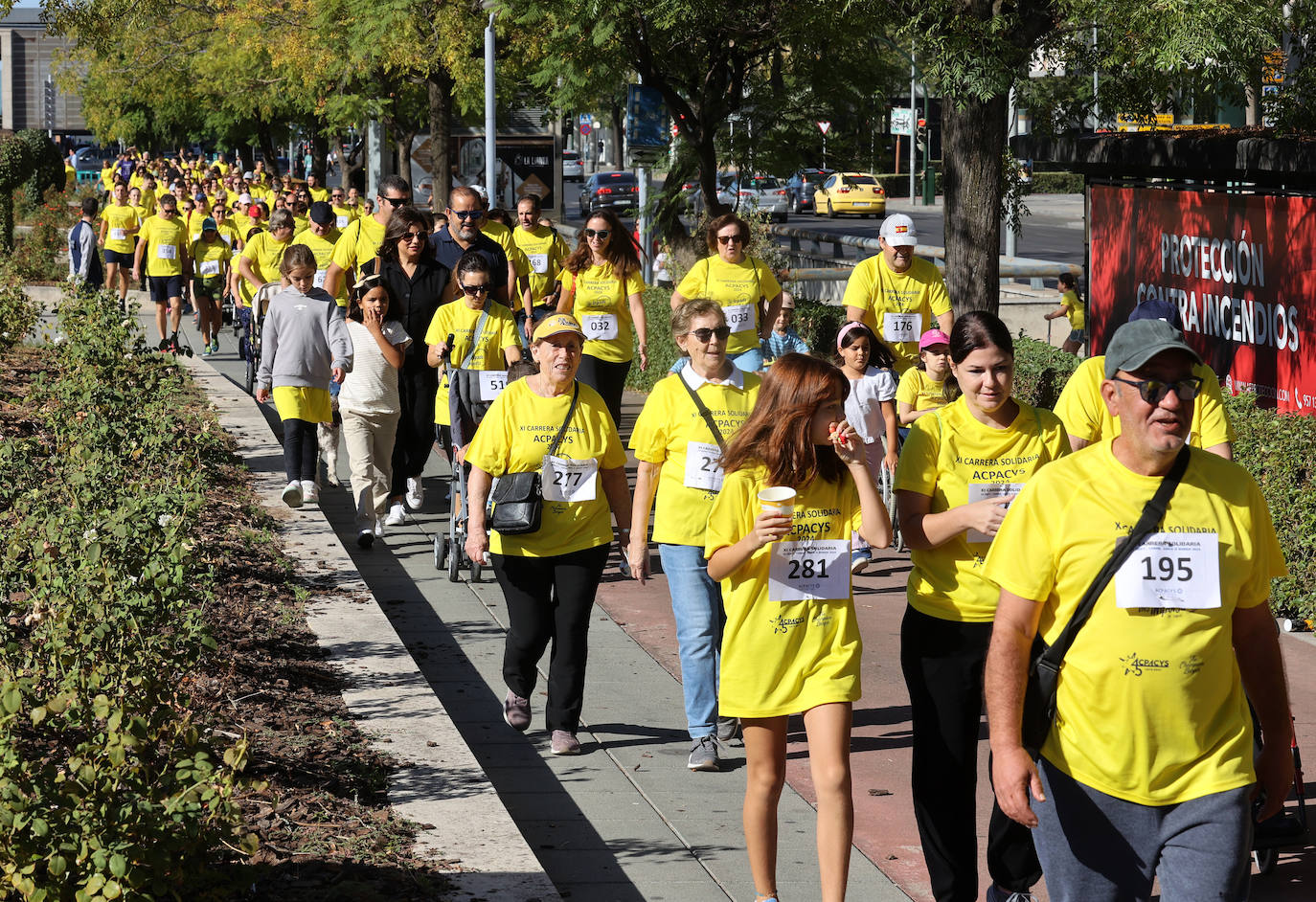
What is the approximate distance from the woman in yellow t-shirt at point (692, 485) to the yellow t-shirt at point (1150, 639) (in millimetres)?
2985

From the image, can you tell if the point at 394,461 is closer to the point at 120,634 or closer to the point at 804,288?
the point at 120,634

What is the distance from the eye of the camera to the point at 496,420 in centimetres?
716

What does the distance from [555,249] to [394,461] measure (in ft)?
9.73

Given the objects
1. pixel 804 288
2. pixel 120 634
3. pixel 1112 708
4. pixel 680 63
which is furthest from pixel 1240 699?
pixel 804 288

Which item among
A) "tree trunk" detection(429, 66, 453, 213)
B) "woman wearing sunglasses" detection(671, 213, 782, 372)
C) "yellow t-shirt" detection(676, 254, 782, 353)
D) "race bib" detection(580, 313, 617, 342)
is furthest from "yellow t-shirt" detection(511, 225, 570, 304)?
"tree trunk" detection(429, 66, 453, 213)

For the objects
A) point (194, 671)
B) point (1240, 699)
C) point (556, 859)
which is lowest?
point (556, 859)

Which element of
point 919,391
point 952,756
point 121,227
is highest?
point 121,227

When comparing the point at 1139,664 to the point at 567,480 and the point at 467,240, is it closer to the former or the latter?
the point at 567,480

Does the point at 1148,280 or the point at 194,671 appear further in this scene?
the point at 1148,280

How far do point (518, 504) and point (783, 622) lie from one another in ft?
6.78

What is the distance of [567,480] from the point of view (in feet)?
23.1

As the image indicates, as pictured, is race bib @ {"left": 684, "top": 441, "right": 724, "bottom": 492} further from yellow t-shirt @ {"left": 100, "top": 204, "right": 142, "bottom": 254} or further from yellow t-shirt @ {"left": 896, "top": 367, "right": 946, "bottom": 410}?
yellow t-shirt @ {"left": 100, "top": 204, "right": 142, "bottom": 254}

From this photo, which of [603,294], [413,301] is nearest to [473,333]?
[413,301]

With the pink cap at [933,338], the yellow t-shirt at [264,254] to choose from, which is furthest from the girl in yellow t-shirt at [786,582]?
the yellow t-shirt at [264,254]
